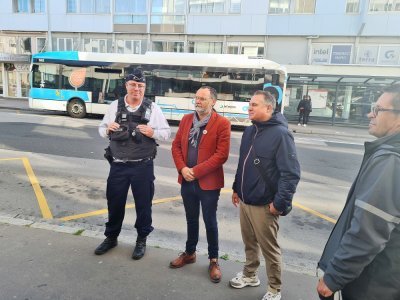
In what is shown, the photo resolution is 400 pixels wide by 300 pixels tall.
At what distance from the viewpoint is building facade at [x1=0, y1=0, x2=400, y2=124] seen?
65.0ft

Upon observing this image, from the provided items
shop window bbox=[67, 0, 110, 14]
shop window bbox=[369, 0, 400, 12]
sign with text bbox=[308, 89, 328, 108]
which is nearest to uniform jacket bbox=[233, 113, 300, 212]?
sign with text bbox=[308, 89, 328, 108]

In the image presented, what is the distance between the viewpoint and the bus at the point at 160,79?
14438 millimetres

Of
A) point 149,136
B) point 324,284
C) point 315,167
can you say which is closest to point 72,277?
point 149,136

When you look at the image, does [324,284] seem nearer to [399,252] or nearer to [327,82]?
[399,252]

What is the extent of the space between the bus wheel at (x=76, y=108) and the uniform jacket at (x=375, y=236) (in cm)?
A: 1600

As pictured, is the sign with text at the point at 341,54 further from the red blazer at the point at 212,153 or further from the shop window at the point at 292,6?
the red blazer at the point at 212,153

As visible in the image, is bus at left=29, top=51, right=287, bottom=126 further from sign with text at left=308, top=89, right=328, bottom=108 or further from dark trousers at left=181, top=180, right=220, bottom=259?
dark trousers at left=181, top=180, right=220, bottom=259

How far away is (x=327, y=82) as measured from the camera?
19531 mm

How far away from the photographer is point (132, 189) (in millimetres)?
3412

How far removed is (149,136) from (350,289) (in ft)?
7.28

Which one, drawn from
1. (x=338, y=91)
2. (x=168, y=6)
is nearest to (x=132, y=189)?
(x=338, y=91)

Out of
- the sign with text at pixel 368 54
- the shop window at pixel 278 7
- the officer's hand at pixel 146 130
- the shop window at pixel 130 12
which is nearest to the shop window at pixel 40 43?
the shop window at pixel 130 12

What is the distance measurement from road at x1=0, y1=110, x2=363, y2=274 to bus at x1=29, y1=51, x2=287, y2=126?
5.26 meters

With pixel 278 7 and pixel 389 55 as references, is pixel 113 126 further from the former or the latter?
pixel 389 55
